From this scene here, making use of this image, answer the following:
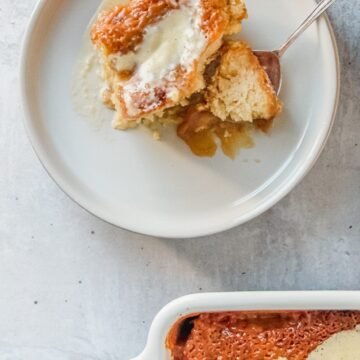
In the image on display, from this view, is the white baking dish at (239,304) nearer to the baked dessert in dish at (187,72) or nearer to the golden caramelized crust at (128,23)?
the baked dessert in dish at (187,72)

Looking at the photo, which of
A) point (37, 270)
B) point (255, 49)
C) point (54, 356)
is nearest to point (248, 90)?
point (255, 49)

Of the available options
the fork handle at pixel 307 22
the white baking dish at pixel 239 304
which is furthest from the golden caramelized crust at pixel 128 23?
the white baking dish at pixel 239 304

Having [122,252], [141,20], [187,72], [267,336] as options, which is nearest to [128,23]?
[141,20]

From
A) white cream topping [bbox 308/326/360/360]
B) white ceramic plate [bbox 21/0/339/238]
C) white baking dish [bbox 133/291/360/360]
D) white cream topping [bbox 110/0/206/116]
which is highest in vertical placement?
white cream topping [bbox 110/0/206/116]

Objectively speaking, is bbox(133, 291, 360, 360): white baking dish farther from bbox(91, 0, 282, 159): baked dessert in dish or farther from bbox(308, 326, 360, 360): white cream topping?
bbox(91, 0, 282, 159): baked dessert in dish

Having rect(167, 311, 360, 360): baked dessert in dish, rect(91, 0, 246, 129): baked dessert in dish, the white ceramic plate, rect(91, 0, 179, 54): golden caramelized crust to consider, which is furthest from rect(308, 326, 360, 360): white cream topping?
rect(91, 0, 179, 54): golden caramelized crust

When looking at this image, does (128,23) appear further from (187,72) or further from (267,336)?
(267,336)
